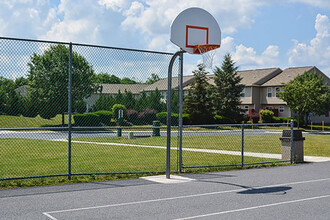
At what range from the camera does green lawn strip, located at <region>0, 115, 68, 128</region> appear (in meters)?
9.84

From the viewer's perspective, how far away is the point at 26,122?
10109mm

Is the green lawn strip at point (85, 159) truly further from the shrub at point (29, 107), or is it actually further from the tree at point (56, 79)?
the tree at point (56, 79)

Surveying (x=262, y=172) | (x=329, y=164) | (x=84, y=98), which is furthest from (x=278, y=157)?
(x=84, y=98)

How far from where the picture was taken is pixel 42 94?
1022 centimetres

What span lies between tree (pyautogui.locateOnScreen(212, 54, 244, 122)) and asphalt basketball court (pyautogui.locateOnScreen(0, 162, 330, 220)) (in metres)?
40.0

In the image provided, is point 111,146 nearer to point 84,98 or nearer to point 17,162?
point 17,162

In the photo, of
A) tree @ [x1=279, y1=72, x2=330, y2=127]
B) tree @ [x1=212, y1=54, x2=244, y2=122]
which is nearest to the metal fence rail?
tree @ [x1=279, y1=72, x2=330, y2=127]

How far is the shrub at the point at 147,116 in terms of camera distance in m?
12.0

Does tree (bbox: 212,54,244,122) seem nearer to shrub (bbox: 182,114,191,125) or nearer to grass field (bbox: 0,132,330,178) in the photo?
shrub (bbox: 182,114,191,125)

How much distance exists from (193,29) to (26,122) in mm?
5167

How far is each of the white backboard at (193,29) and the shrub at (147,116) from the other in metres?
2.17

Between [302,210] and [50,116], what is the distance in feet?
21.2

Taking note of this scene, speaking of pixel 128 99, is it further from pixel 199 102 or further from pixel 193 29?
pixel 199 102

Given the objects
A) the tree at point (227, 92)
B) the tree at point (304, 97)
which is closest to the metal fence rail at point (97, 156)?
the tree at point (304, 97)
